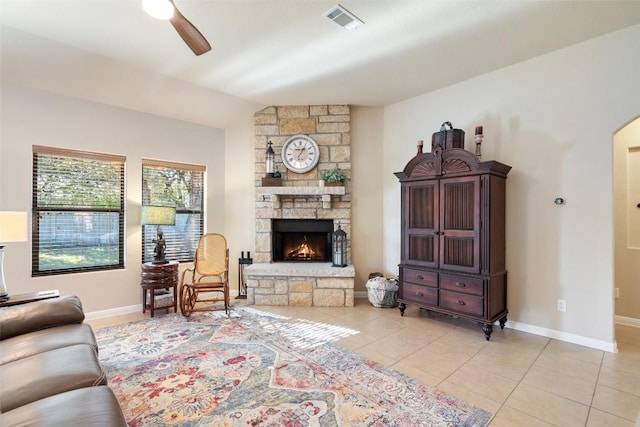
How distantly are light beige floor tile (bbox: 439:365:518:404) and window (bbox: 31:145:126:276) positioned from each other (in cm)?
409

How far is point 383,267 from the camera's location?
4.51m

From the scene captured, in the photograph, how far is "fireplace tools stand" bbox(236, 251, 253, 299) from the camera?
14.9 ft

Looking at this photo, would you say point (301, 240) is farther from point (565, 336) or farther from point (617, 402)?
point (617, 402)

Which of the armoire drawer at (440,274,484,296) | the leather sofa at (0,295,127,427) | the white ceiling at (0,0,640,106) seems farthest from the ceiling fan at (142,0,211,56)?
the armoire drawer at (440,274,484,296)

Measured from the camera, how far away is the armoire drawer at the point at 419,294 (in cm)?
338

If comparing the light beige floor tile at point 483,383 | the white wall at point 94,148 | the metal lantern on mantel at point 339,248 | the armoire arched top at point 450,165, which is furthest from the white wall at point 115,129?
the light beige floor tile at point 483,383

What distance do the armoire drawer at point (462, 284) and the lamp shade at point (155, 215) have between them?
3428 millimetres

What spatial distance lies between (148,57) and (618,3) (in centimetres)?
426

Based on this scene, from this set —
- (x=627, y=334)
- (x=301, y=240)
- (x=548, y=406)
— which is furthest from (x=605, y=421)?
(x=301, y=240)

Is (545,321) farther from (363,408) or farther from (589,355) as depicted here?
(363,408)

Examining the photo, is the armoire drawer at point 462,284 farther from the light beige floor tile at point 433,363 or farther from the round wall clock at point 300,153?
the round wall clock at point 300,153

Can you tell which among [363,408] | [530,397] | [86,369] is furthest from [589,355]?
[86,369]

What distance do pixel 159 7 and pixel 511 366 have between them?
11.7 ft

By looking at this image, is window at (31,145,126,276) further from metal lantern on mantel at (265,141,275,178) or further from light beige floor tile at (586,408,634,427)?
light beige floor tile at (586,408,634,427)
